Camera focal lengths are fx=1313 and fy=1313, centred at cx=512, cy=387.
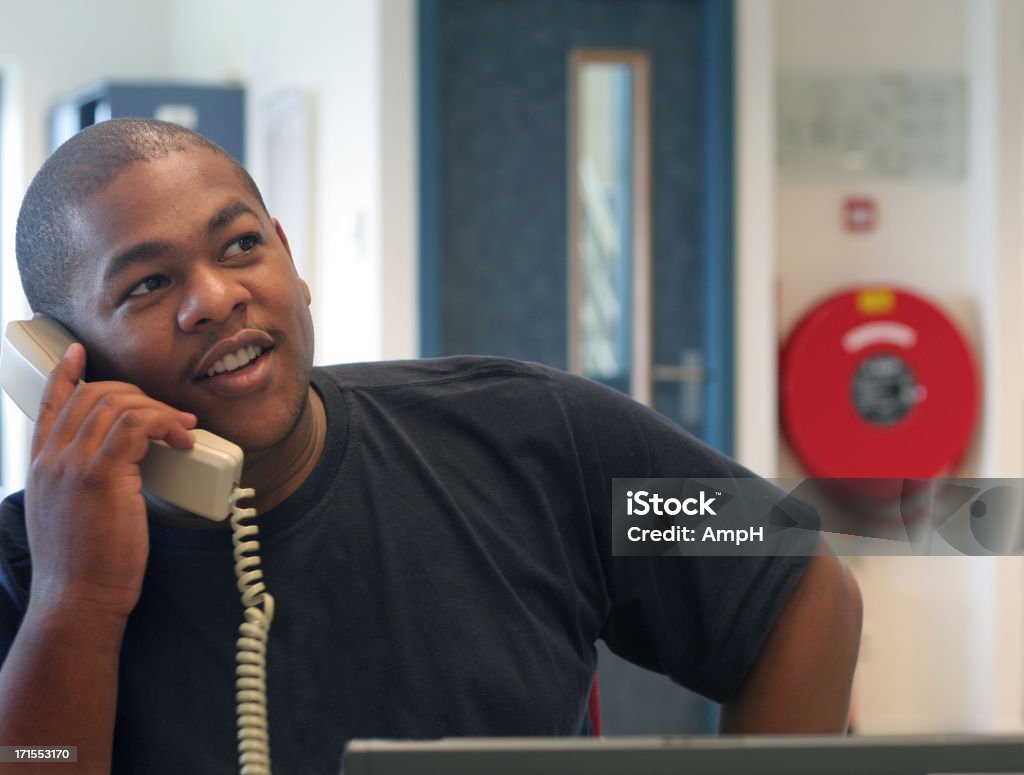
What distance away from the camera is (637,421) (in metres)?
1.09

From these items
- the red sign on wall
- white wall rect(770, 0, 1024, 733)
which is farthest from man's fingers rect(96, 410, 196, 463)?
the red sign on wall

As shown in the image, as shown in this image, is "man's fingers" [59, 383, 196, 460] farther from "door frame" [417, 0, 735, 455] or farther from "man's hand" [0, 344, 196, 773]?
"door frame" [417, 0, 735, 455]

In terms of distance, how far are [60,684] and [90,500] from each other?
12cm

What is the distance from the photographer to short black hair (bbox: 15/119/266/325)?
0.98 metres

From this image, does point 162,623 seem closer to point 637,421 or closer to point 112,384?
point 112,384

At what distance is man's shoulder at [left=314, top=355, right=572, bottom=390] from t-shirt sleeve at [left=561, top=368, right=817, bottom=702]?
4cm

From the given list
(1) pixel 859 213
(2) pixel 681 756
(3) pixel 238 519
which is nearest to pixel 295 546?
(3) pixel 238 519

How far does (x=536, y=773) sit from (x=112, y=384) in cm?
56

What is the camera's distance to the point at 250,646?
906 mm

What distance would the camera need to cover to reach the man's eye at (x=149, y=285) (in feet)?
3.11

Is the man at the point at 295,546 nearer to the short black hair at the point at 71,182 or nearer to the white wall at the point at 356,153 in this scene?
the short black hair at the point at 71,182

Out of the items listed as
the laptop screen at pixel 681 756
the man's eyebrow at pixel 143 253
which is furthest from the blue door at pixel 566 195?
the laptop screen at pixel 681 756

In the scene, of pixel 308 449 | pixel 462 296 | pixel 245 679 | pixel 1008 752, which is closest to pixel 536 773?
pixel 1008 752

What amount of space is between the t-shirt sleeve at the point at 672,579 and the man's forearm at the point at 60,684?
41 cm
